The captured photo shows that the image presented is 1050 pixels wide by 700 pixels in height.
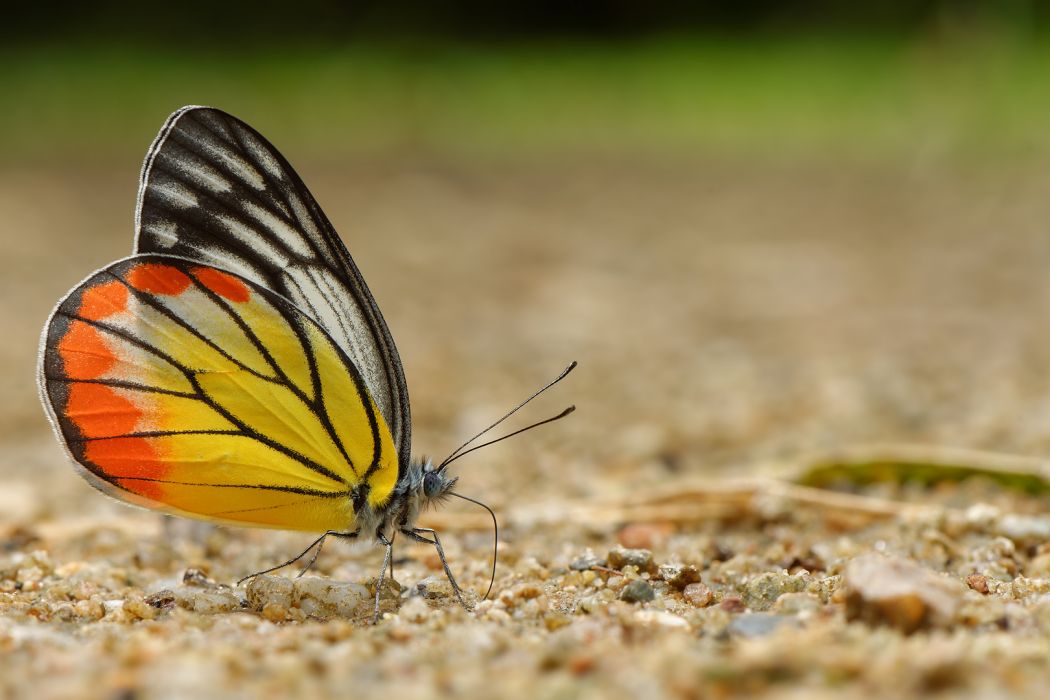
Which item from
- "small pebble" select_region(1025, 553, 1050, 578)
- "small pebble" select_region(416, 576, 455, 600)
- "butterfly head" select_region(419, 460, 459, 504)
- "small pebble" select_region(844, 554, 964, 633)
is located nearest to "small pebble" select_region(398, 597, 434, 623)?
"small pebble" select_region(416, 576, 455, 600)

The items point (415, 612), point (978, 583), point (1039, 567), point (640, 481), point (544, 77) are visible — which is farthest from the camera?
point (544, 77)

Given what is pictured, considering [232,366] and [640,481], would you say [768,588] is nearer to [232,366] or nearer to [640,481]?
[232,366]

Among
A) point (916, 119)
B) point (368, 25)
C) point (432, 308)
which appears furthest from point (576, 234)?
point (368, 25)

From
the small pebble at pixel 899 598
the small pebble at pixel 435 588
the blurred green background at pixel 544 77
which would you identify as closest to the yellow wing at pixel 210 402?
the small pebble at pixel 435 588

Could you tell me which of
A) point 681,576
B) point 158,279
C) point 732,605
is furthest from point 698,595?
point 158,279

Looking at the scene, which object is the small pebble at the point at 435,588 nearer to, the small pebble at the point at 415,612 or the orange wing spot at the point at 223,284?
the small pebble at the point at 415,612

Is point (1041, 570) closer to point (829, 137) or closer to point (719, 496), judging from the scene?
point (719, 496)
